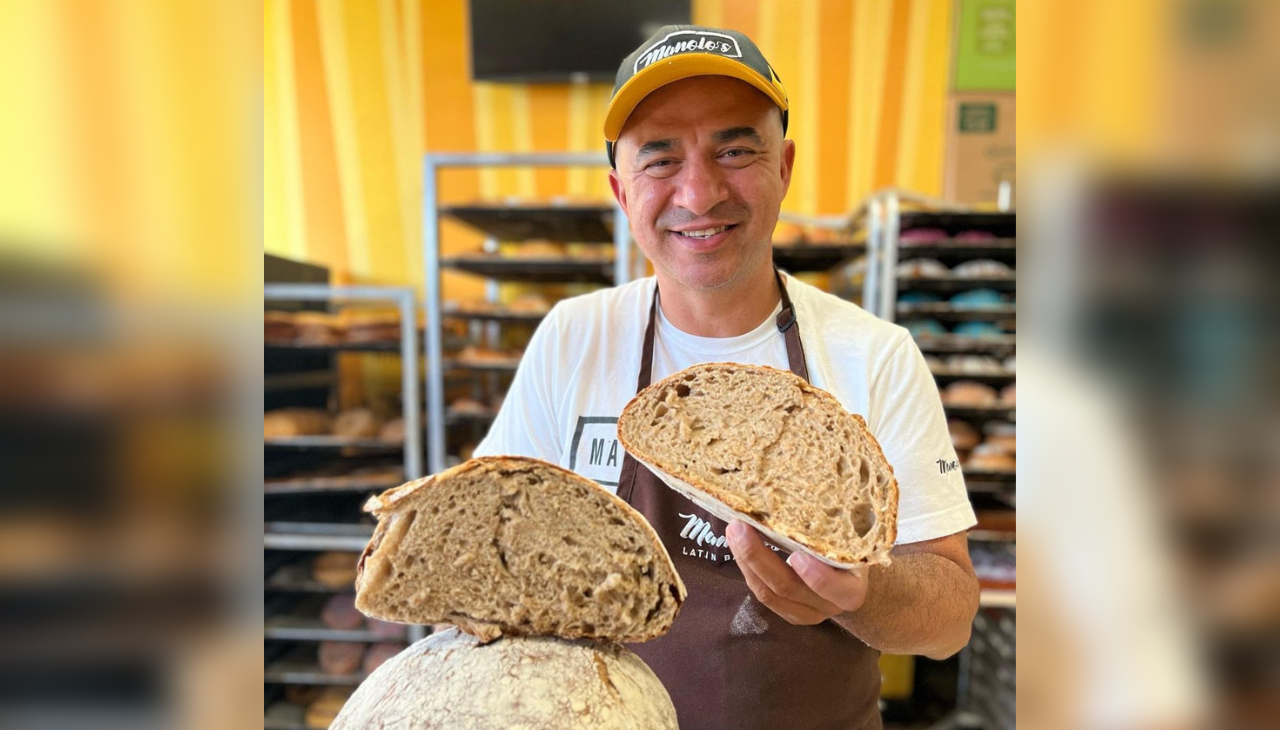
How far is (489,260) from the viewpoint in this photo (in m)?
3.09

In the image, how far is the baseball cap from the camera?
117 centimetres

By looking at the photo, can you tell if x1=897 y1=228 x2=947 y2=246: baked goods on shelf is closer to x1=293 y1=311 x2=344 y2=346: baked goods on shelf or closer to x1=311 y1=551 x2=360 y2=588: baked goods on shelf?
x1=293 y1=311 x2=344 y2=346: baked goods on shelf

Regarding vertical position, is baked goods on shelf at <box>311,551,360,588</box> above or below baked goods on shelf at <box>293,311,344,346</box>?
below

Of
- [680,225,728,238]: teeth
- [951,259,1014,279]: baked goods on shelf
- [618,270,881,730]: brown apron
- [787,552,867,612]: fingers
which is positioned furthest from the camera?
[951,259,1014,279]: baked goods on shelf

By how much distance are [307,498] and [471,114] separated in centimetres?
250

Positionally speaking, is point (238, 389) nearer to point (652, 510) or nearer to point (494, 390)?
point (652, 510)

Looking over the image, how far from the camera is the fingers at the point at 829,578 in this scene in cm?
82

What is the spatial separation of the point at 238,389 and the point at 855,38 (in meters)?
4.05

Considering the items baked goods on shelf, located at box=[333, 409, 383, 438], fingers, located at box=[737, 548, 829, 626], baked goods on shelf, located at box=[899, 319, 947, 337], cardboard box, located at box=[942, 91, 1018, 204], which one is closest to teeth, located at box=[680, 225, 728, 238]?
fingers, located at box=[737, 548, 829, 626]

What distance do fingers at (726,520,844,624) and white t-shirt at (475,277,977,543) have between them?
41 centimetres

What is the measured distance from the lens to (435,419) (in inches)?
124

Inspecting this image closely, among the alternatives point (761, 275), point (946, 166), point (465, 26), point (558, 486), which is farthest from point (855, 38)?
point (558, 486)

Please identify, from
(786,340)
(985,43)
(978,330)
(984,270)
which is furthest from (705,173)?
(985,43)

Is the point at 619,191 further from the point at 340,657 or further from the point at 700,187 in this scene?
the point at 340,657
